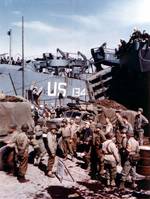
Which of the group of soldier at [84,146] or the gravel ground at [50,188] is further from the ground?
the group of soldier at [84,146]

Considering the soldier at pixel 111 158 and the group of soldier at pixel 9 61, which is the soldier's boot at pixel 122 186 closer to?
the soldier at pixel 111 158

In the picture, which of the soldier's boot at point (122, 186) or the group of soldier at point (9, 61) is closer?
the soldier's boot at point (122, 186)

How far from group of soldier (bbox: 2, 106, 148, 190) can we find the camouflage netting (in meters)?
0.31

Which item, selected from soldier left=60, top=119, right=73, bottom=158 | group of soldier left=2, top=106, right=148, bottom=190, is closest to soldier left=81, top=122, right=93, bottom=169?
group of soldier left=2, top=106, right=148, bottom=190

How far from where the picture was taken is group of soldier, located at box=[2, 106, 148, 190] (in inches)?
479

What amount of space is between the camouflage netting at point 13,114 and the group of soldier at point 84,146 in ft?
1.03

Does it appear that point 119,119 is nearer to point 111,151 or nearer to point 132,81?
point 111,151

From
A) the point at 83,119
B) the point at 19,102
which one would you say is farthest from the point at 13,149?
the point at 83,119

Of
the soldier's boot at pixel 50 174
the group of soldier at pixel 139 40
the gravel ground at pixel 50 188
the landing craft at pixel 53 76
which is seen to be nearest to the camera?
the gravel ground at pixel 50 188

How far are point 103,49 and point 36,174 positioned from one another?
22905 mm

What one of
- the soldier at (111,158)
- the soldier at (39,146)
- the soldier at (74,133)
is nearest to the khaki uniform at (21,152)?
the soldier at (39,146)

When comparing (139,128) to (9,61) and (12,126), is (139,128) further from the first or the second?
(9,61)

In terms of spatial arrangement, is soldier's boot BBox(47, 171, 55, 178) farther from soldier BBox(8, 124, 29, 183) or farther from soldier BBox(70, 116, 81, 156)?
soldier BBox(70, 116, 81, 156)

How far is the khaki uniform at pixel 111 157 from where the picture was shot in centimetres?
1215
